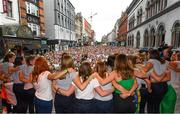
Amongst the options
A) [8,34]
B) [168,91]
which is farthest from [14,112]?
[8,34]

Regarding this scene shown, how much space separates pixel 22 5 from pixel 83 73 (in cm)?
2342

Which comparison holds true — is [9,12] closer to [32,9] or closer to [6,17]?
[6,17]

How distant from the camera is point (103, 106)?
368cm

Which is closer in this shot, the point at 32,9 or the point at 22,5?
the point at 22,5

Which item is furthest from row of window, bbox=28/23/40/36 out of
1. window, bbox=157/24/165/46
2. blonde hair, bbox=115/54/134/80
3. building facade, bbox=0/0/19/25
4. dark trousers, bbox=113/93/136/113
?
dark trousers, bbox=113/93/136/113

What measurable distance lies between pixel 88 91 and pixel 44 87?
3.68 feet

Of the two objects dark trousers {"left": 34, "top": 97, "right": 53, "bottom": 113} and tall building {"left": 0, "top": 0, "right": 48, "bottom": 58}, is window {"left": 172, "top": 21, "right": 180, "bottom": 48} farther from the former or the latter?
dark trousers {"left": 34, "top": 97, "right": 53, "bottom": 113}

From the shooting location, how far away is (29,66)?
4.54m

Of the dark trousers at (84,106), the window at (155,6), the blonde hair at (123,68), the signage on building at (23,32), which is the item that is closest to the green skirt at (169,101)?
the blonde hair at (123,68)

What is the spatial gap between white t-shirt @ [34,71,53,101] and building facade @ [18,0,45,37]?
69.0 feet

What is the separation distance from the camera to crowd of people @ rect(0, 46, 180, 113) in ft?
11.6

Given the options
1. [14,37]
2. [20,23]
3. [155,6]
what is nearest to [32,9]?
[20,23]

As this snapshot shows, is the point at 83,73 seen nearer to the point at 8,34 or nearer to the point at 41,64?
the point at 41,64

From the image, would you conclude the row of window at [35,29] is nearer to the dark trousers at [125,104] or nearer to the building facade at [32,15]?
the building facade at [32,15]
